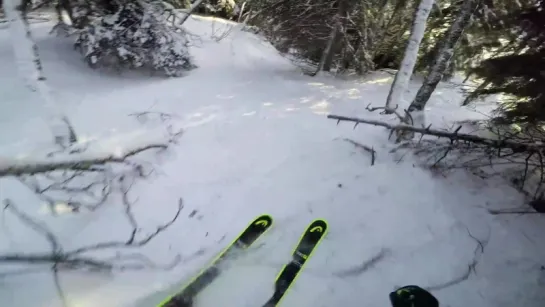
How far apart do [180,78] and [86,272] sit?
470cm

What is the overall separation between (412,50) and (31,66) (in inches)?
182

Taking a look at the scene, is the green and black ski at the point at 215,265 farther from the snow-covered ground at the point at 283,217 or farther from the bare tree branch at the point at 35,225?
the bare tree branch at the point at 35,225

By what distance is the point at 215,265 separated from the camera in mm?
2719

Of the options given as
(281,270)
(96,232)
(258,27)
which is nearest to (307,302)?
(281,270)

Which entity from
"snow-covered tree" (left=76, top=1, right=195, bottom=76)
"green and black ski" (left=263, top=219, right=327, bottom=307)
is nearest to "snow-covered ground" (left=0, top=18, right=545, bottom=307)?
"green and black ski" (left=263, top=219, right=327, bottom=307)

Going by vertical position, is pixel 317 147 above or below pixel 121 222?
above

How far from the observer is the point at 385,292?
103 inches

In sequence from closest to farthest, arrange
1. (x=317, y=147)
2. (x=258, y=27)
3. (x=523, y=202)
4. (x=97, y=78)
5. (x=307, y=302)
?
(x=307, y=302) → (x=523, y=202) → (x=317, y=147) → (x=97, y=78) → (x=258, y=27)

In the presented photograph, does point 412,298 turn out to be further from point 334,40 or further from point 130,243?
point 334,40

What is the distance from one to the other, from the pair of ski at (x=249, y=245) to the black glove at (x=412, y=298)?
27.1 inches

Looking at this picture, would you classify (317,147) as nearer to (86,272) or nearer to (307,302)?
(307,302)

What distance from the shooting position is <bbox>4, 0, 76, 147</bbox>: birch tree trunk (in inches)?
140

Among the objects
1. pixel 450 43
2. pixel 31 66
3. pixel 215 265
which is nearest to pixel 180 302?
pixel 215 265

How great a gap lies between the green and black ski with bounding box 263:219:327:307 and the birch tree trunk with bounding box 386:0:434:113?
2.31 metres
